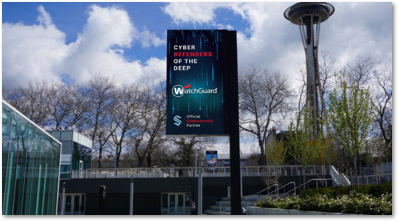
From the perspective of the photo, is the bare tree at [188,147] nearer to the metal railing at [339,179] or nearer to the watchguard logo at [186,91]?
the metal railing at [339,179]

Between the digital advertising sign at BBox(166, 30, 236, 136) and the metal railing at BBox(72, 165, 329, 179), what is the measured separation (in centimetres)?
1811

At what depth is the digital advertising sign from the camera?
13.4 m

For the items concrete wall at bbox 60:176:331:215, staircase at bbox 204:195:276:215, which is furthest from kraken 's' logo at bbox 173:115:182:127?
concrete wall at bbox 60:176:331:215

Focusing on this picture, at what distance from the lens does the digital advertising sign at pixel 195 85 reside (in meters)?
13.4

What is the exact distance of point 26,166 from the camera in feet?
48.4

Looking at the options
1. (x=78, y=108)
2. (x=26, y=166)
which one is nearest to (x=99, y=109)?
(x=78, y=108)

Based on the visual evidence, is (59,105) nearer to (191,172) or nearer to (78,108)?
(78,108)

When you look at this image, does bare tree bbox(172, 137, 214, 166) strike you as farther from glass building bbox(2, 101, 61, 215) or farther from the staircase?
glass building bbox(2, 101, 61, 215)

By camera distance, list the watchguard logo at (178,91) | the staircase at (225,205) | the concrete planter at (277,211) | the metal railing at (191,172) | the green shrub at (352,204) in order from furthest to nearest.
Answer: the metal railing at (191,172) < the staircase at (225,205) < the concrete planter at (277,211) < the watchguard logo at (178,91) < the green shrub at (352,204)

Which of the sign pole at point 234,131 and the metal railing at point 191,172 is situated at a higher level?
the sign pole at point 234,131

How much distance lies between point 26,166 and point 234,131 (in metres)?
7.94

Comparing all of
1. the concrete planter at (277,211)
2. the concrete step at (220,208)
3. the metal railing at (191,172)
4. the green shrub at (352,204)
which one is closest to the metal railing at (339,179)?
the metal railing at (191,172)

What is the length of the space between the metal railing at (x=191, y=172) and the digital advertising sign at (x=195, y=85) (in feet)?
59.4

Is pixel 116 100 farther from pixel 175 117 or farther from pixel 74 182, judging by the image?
pixel 175 117
